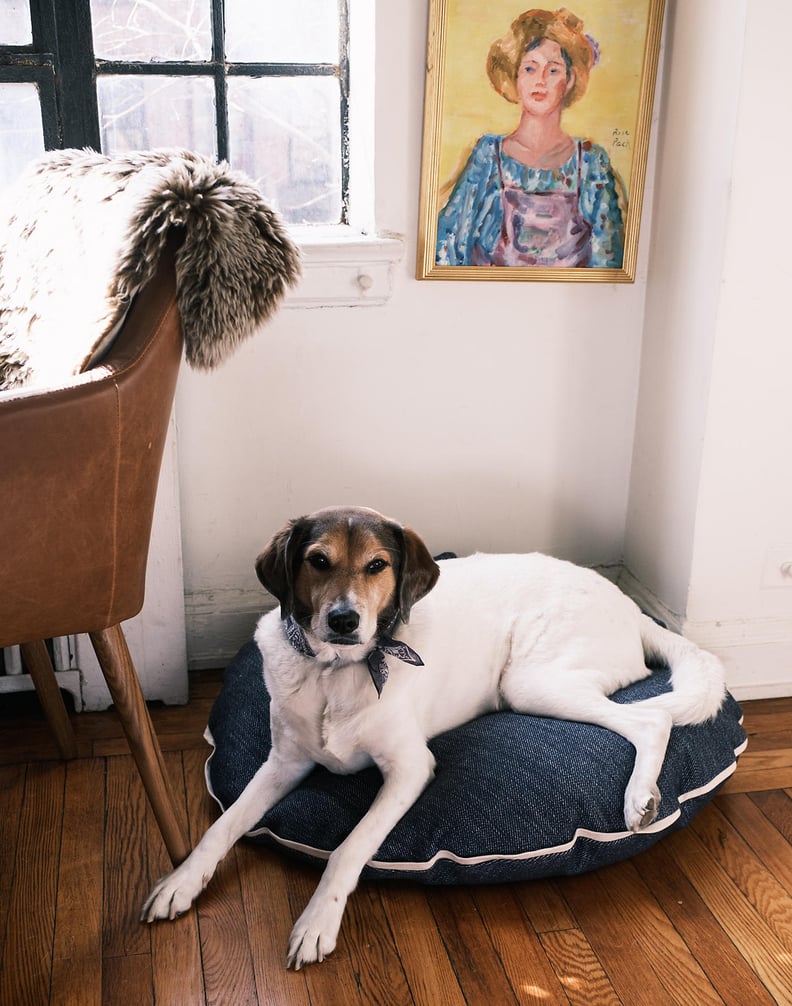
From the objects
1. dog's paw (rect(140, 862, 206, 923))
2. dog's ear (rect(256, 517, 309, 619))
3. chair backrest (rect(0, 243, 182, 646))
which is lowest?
dog's paw (rect(140, 862, 206, 923))

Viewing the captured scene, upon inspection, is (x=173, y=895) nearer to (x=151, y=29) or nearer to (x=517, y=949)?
(x=517, y=949)

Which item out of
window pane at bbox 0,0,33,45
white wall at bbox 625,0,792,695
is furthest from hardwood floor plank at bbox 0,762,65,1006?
window pane at bbox 0,0,33,45

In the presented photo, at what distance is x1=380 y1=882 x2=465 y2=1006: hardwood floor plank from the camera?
1.56 metres

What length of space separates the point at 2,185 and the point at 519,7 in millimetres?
1268

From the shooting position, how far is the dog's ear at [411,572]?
176 cm

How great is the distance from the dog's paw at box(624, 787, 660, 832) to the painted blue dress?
1.30m

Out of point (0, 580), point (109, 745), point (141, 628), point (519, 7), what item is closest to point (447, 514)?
point (141, 628)

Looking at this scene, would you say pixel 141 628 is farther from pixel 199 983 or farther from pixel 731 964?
pixel 731 964

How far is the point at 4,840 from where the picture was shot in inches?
74.3

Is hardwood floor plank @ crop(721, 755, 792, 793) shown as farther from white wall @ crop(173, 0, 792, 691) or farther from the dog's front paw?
the dog's front paw

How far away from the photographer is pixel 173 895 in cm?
169

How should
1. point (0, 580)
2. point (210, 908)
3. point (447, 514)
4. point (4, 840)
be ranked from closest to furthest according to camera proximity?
point (0, 580) → point (210, 908) → point (4, 840) → point (447, 514)

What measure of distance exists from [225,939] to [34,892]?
37cm

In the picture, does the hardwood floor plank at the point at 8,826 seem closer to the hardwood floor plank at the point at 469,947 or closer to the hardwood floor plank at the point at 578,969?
the hardwood floor plank at the point at 469,947
